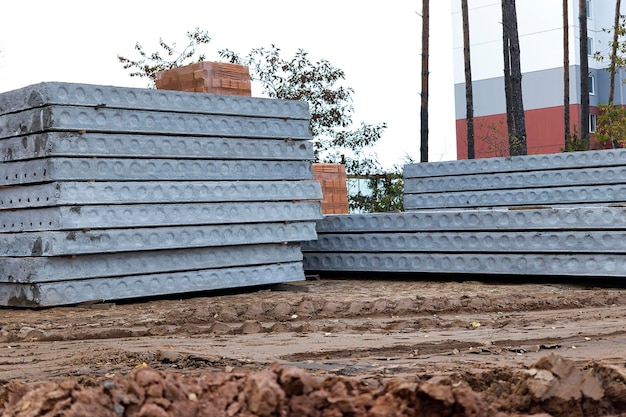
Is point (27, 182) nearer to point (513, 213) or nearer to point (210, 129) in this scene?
point (210, 129)

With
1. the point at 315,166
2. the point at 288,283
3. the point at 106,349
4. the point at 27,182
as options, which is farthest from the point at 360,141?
the point at 106,349

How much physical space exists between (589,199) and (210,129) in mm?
8223

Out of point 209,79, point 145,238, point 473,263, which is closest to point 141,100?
point 209,79

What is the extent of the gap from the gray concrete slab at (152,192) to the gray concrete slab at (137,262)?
2.38ft

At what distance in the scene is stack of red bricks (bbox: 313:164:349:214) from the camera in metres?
18.4

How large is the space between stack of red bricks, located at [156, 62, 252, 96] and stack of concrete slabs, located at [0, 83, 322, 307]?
1.27ft

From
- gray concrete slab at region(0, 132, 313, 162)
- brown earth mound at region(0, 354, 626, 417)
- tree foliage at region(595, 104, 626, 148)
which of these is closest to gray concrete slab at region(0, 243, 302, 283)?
gray concrete slab at region(0, 132, 313, 162)

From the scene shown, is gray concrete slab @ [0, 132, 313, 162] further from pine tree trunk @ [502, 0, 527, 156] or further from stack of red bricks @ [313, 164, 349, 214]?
pine tree trunk @ [502, 0, 527, 156]

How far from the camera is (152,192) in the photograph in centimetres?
1215

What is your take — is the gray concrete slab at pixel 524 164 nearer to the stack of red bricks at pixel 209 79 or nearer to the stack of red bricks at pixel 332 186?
the stack of red bricks at pixel 332 186

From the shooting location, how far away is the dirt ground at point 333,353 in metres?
3.96

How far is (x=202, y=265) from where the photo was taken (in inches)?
504

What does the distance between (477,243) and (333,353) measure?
23.2 feet

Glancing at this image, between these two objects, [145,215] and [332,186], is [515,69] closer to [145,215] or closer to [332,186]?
[332,186]
